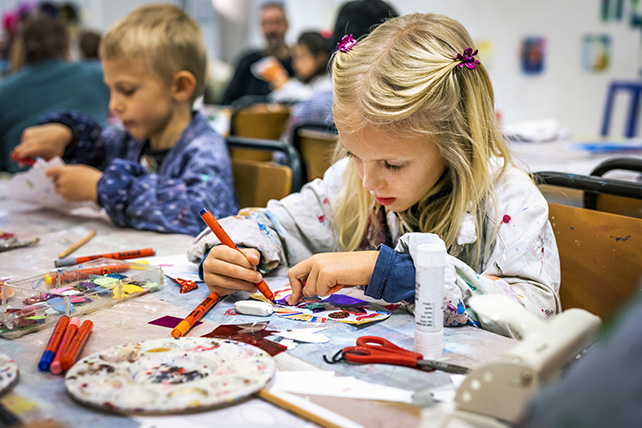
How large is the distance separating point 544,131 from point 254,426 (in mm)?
2109

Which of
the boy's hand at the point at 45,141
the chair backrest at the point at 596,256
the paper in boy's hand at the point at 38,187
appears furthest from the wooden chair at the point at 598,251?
the boy's hand at the point at 45,141

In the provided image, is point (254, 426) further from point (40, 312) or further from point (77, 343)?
point (40, 312)

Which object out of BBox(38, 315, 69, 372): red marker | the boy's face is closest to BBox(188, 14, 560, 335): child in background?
BBox(38, 315, 69, 372): red marker

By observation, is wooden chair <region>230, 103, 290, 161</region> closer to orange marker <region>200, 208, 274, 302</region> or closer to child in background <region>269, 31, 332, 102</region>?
child in background <region>269, 31, 332, 102</region>

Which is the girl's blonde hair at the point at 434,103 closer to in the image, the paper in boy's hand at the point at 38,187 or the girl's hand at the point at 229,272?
the girl's hand at the point at 229,272

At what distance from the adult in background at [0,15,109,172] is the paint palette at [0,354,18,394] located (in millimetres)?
2069

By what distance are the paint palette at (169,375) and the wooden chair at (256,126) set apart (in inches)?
83.0

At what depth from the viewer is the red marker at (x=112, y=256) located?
108 centimetres

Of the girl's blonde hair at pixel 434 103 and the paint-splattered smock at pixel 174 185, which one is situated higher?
the girl's blonde hair at pixel 434 103

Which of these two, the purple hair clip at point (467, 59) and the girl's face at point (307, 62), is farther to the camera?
the girl's face at point (307, 62)

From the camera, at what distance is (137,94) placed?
1.61 m

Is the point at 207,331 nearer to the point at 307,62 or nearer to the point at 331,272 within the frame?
the point at 331,272

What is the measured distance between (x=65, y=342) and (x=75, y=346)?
0.01 m

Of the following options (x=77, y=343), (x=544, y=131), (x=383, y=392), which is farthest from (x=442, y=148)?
(x=544, y=131)
